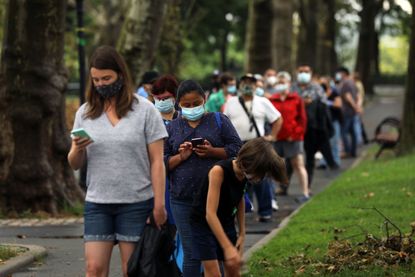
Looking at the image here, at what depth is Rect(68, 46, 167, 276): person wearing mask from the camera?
21.6 feet

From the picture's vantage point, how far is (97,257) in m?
6.67

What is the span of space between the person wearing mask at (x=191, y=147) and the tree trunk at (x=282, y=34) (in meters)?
24.7

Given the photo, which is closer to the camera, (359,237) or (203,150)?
(203,150)

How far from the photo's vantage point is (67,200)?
14.8 meters

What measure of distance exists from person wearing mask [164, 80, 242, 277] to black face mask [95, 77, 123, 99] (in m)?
1.19

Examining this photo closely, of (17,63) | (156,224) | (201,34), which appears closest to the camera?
(156,224)

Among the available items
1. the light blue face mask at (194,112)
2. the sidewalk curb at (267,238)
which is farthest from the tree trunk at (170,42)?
the light blue face mask at (194,112)

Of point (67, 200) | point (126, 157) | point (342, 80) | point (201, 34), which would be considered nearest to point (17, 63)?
point (67, 200)

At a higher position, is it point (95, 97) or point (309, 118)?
point (95, 97)

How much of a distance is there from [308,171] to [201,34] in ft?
155

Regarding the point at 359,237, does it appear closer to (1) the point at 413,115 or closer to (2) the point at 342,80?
(1) the point at 413,115

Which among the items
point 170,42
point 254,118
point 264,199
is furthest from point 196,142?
point 170,42

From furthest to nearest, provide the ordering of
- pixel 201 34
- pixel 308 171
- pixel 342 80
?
1. pixel 201 34
2. pixel 342 80
3. pixel 308 171

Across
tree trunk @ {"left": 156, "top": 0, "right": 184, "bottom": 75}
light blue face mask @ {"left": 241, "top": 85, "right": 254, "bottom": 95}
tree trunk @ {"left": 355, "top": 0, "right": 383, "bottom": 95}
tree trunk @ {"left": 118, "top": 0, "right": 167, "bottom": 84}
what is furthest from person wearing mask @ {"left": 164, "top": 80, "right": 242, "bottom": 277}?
tree trunk @ {"left": 355, "top": 0, "right": 383, "bottom": 95}
